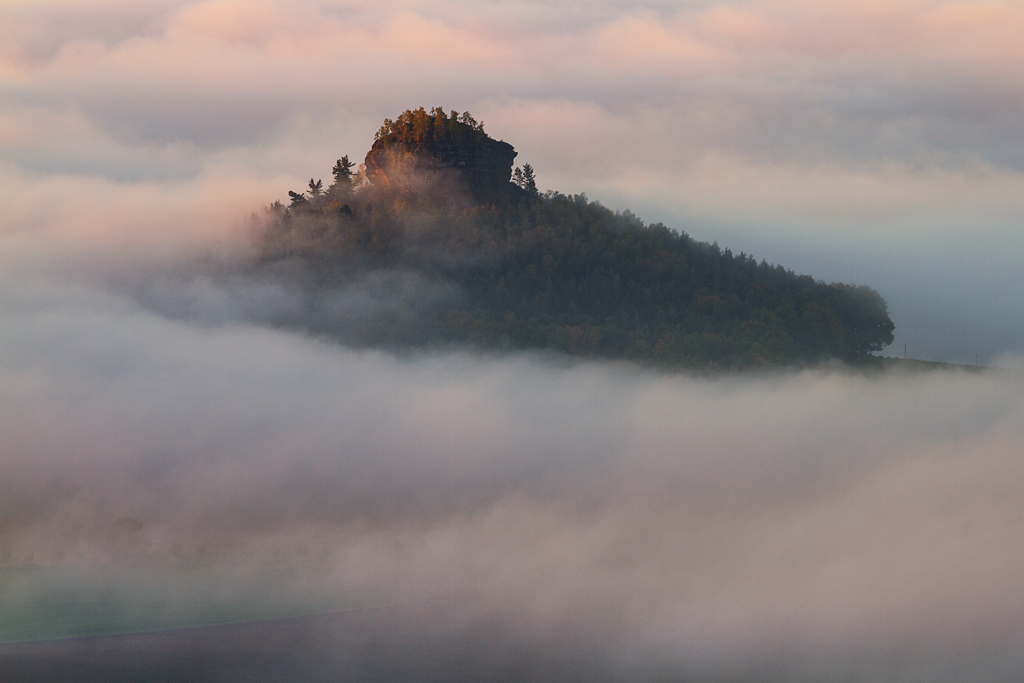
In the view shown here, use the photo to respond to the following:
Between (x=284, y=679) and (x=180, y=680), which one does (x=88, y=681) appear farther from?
(x=284, y=679)

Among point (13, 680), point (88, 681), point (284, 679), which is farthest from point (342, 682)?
point (13, 680)

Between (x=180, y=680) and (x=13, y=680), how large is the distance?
27.8m

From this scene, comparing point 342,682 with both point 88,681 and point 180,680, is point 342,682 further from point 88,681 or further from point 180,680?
point 88,681

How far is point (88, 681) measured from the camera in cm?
19162

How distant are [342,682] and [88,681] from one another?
39361 mm

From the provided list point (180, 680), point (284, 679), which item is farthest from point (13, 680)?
point (284, 679)

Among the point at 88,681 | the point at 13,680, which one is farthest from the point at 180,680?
the point at 13,680

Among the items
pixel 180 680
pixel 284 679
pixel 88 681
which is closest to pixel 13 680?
pixel 88 681

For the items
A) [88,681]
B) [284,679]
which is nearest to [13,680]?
[88,681]

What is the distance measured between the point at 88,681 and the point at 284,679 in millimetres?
30168

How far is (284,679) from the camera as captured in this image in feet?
650

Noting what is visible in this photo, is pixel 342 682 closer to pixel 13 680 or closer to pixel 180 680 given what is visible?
pixel 180 680

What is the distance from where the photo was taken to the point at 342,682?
19775 cm

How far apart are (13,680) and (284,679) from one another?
43313 millimetres
